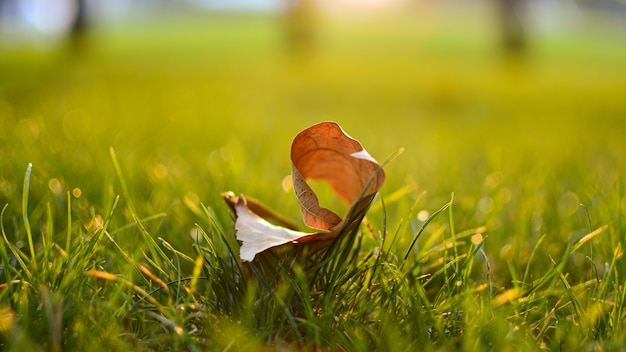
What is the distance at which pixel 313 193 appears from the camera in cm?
120

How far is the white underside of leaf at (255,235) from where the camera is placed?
43.0 inches

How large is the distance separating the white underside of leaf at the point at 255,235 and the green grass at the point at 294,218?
0.05 meters

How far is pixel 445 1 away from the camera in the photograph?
137 ft

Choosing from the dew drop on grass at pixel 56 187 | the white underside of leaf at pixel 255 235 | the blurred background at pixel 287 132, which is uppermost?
the white underside of leaf at pixel 255 235

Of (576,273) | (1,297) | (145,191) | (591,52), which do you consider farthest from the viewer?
(591,52)

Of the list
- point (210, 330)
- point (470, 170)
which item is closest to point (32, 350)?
point (210, 330)

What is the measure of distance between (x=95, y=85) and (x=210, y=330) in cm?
523

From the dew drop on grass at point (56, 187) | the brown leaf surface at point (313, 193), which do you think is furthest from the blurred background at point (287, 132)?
the brown leaf surface at point (313, 193)

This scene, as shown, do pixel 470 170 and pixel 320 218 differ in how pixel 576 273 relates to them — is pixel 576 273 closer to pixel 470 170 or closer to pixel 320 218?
pixel 320 218

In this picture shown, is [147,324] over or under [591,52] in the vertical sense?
over

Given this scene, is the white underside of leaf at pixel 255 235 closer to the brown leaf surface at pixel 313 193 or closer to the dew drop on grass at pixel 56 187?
the brown leaf surface at pixel 313 193

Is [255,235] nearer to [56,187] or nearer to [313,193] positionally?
[313,193]

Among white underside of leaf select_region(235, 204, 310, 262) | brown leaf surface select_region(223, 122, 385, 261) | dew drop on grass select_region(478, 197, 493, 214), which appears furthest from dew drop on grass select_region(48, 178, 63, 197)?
dew drop on grass select_region(478, 197, 493, 214)

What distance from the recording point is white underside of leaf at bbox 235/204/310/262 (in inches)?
43.0
